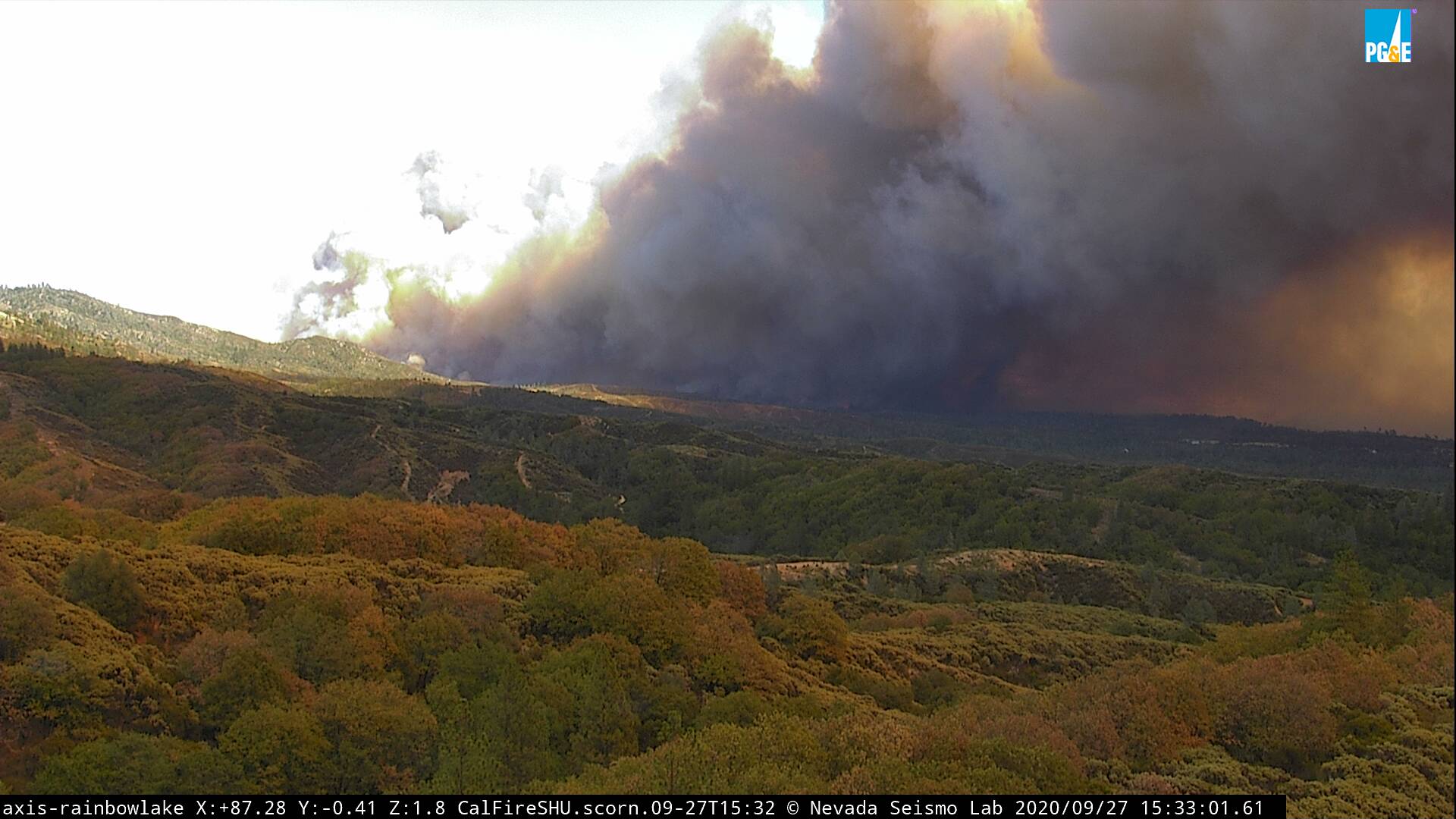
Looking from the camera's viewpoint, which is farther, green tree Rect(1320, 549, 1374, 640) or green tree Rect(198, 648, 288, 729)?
green tree Rect(1320, 549, 1374, 640)

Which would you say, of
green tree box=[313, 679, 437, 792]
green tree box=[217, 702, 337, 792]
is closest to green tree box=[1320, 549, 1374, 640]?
green tree box=[313, 679, 437, 792]

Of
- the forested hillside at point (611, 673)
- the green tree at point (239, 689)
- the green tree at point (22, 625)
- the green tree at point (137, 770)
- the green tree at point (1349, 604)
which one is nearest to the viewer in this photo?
the green tree at point (137, 770)

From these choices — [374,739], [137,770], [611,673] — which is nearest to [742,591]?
[611,673]

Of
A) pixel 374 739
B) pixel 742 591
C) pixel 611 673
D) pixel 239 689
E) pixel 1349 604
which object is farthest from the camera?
pixel 742 591

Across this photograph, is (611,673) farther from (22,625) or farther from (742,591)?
(742,591)

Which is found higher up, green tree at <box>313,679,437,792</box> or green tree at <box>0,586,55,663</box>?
green tree at <box>0,586,55,663</box>

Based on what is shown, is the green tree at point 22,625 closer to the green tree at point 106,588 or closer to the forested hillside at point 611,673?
the forested hillside at point 611,673

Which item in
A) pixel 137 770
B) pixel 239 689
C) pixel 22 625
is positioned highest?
pixel 22 625

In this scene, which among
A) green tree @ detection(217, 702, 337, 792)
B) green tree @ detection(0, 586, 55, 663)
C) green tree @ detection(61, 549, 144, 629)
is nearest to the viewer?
green tree @ detection(217, 702, 337, 792)

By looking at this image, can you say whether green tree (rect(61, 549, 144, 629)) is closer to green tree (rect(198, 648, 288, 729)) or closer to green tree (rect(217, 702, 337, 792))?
green tree (rect(198, 648, 288, 729))

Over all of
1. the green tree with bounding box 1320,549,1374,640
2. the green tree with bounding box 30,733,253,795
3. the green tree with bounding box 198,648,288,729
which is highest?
the green tree with bounding box 1320,549,1374,640

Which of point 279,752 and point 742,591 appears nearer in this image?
point 279,752

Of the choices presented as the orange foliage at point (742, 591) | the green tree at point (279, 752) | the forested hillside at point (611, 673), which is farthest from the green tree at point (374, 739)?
the orange foliage at point (742, 591)

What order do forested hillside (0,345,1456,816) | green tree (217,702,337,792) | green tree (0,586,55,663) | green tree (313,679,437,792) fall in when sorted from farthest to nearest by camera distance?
green tree (0,586,55,663), green tree (313,679,437,792), green tree (217,702,337,792), forested hillside (0,345,1456,816)
